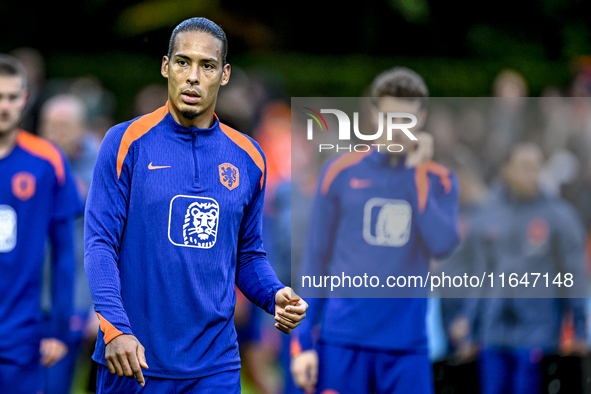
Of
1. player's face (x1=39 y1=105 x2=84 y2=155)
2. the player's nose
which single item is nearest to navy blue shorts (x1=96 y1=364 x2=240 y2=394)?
the player's nose

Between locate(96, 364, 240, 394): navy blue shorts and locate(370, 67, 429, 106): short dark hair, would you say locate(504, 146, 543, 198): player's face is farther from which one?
locate(96, 364, 240, 394): navy blue shorts

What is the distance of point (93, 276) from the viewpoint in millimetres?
3080

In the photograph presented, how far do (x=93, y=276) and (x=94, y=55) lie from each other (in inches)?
507

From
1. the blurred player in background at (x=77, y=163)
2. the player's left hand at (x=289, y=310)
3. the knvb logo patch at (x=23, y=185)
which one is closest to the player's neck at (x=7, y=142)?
the knvb logo patch at (x=23, y=185)

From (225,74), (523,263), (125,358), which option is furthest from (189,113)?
(523,263)

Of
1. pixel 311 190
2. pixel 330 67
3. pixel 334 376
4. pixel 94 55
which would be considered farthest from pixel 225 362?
pixel 94 55

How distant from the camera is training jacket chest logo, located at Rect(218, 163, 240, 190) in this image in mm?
3449

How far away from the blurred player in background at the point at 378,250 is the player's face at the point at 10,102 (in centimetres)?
193

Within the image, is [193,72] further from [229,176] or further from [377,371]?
[377,371]

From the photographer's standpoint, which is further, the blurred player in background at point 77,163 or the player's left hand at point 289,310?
the blurred player in background at point 77,163

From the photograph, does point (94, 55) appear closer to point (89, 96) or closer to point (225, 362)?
point (89, 96)

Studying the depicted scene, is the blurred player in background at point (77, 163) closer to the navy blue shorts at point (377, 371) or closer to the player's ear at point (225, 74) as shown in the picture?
the navy blue shorts at point (377, 371)

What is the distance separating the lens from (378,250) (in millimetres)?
5148

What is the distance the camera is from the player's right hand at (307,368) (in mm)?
5129
